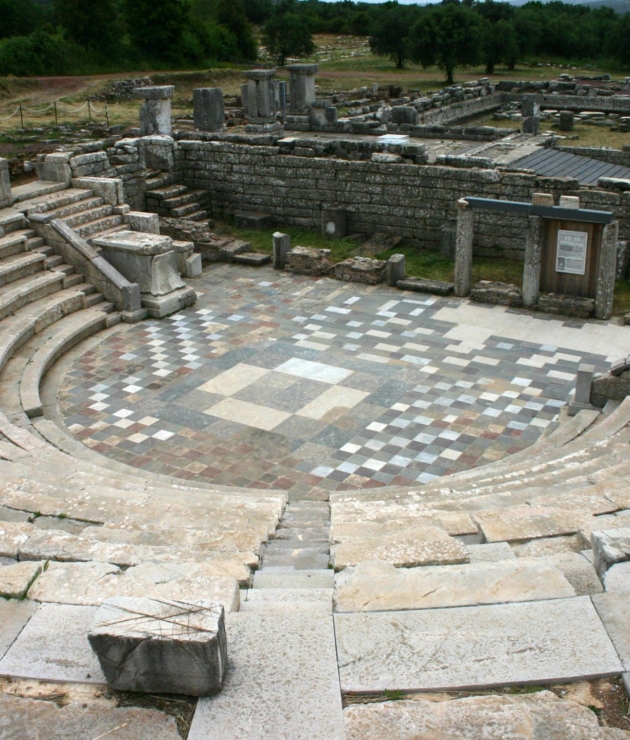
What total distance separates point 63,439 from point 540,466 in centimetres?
534

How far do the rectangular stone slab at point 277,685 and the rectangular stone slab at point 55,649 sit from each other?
0.61 meters

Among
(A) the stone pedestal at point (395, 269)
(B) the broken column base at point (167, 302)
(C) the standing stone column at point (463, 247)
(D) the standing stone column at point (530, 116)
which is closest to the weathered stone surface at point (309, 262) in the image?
(A) the stone pedestal at point (395, 269)

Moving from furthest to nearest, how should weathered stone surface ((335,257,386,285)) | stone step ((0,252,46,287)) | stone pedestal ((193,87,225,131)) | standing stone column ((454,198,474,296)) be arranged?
stone pedestal ((193,87,225,131)) → weathered stone surface ((335,257,386,285)) → standing stone column ((454,198,474,296)) → stone step ((0,252,46,287))

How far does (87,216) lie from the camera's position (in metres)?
14.4

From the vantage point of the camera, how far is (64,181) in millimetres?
15273

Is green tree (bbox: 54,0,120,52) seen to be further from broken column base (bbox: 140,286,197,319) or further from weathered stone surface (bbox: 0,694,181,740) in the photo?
weathered stone surface (bbox: 0,694,181,740)

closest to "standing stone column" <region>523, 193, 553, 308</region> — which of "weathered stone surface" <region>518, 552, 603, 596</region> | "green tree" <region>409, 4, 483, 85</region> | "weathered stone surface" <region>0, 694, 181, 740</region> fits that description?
"weathered stone surface" <region>518, 552, 603, 596</region>

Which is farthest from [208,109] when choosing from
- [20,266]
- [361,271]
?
[20,266]

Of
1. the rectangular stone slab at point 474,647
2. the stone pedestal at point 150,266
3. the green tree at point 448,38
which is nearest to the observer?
the rectangular stone slab at point 474,647

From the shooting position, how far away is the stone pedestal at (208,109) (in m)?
21.0

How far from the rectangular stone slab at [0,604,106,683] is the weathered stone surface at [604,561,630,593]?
2565mm

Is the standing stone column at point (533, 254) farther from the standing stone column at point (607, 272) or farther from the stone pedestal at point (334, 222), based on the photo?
the stone pedestal at point (334, 222)

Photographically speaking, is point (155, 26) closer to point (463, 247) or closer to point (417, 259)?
point (417, 259)

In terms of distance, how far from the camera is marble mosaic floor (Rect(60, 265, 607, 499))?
9.23 metres
